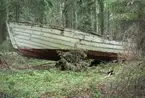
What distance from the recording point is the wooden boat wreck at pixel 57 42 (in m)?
16.3

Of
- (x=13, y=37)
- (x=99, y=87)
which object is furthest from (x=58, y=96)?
(x=13, y=37)

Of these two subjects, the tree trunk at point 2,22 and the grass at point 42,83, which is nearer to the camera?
the grass at point 42,83

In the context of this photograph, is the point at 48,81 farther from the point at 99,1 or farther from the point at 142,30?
the point at 99,1

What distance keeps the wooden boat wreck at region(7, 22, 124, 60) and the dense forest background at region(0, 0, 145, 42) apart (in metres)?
0.66

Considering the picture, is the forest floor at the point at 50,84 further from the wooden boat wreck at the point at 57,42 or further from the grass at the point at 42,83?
the wooden boat wreck at the point at 57,42

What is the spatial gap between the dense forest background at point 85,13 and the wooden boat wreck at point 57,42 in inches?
25.9

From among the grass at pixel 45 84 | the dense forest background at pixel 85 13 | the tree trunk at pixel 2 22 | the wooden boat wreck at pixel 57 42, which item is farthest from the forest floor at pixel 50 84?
the tree trunk at pixel 2 22

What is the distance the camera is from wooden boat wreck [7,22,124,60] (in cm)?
1633

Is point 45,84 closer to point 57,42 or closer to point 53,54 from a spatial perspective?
point 57,42

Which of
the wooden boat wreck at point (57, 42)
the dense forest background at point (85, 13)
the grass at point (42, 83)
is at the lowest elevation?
the grass at point (42, 83)

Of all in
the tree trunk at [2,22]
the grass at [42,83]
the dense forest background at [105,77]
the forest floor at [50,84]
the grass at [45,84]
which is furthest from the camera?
the tree trunk at [2,22]

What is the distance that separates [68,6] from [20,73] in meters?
10.8

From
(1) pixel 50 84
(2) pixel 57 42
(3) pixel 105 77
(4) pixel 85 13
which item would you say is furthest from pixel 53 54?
(4) pixel 85 13

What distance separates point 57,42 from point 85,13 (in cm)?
1301
